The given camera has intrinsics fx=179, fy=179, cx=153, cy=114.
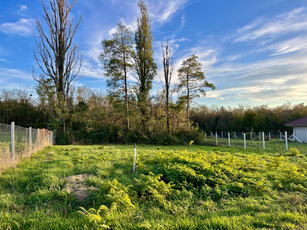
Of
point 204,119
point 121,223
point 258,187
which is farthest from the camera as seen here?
point 204,119

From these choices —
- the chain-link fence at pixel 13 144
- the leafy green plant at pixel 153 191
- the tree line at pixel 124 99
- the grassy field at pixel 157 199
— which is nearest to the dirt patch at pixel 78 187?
the grassy field at pixel 157 199

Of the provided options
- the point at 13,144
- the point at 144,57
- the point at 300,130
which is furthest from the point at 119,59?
the point at 300,130

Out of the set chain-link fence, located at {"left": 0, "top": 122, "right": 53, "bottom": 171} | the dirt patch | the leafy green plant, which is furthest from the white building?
chain-link fence, located at {"left": 0, "top": 122, "right": 53, "bottom": 171}

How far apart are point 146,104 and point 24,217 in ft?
50.0

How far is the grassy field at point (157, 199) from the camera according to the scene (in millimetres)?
2686

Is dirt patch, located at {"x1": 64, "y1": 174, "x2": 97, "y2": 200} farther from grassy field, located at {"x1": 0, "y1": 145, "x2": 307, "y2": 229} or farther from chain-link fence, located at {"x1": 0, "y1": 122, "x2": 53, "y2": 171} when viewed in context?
chain-link fence, located at {"x1": 0, "y1": 122, "x2": 53, "y2": 171}

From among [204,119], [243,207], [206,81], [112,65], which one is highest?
[112,65]

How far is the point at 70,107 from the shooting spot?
18578 mm

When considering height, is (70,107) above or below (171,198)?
above

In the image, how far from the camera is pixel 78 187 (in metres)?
4.07

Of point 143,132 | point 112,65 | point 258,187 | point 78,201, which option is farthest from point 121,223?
point 112,65

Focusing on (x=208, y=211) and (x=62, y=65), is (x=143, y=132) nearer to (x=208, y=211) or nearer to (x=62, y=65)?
(x=62, y=65)

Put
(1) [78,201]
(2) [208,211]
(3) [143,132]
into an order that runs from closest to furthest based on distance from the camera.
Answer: (2) [208,211], (1) [78,201], (3) [143,132]

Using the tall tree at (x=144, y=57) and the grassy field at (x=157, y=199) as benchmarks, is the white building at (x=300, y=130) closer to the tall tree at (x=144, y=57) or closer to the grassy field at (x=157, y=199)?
the tall tree at (x=144, y=57)
